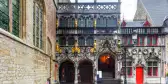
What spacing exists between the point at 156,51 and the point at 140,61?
1.87m

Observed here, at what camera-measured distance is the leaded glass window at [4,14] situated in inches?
362

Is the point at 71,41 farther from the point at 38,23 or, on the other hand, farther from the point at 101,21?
the point at 38,23

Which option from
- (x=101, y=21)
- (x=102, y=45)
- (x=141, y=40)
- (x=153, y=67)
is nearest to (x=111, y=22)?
(x=101, y=21)

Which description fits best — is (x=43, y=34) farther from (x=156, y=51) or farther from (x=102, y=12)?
(x=156, y=51)

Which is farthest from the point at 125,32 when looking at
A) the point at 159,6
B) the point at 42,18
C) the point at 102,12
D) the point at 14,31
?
the point at 14,31

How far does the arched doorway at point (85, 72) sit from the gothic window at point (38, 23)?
429 inches

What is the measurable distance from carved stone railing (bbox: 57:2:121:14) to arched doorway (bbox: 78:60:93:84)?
525cm

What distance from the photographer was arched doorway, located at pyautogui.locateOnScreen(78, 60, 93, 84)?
28.8 m

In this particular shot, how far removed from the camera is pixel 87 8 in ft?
94.8

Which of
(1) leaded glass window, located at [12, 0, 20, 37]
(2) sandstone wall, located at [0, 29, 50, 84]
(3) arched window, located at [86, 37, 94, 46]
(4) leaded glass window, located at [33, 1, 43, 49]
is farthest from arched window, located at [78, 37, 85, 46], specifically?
(1) leaded glass window, located at [12, 0, 20, 37]

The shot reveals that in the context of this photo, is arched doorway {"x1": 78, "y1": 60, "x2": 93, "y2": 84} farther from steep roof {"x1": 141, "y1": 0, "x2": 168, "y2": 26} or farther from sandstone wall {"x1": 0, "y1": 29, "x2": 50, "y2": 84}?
sandstone wall {"x1": 0, "y1": 29, "x2": 50, "y2": 84}

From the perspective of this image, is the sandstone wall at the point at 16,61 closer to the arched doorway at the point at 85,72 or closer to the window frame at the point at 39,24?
the window frame at the point at 39,24

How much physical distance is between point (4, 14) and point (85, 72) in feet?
65.7

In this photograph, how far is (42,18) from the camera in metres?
18.9
